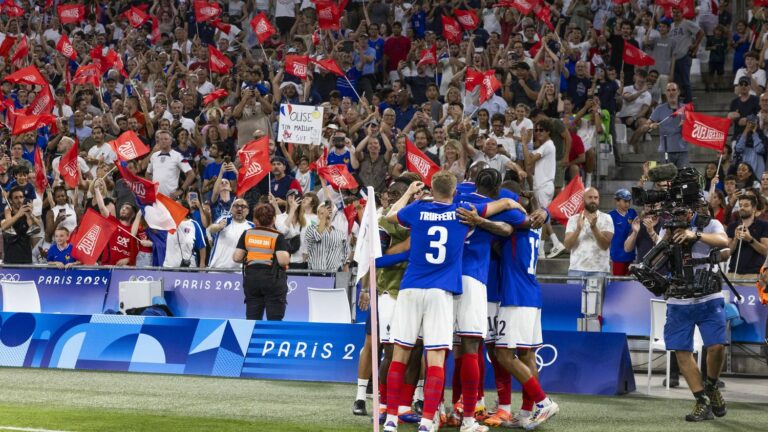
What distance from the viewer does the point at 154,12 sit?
3050 cm

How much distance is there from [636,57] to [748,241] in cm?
766

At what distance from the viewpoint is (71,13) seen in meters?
29.8

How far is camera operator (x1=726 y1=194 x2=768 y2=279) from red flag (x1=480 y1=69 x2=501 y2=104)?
6.17m

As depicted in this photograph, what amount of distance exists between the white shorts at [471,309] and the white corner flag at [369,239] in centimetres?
86

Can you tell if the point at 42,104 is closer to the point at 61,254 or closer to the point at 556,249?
the point at 61,254

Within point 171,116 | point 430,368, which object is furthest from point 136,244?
point 430,368

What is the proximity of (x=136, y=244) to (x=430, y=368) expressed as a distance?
11060mm

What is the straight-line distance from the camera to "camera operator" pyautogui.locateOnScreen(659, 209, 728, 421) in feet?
37.7

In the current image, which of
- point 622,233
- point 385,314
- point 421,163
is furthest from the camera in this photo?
point 421,163

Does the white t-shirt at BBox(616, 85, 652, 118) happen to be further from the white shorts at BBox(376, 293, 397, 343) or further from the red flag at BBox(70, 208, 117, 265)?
the white shorts at BBox(376, 293, 397, 343)

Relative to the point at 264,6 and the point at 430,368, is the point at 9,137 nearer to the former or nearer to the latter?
the point at 264,6

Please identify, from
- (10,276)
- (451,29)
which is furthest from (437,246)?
(451,29)

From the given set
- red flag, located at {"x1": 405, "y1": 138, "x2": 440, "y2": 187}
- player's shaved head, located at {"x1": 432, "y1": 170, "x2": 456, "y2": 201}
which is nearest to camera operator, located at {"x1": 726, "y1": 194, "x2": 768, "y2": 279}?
red flag, located at {"x1": 405, "y1": 138, "x2": 440, "y2": 187}

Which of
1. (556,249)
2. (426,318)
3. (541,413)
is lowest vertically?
(541,413)
